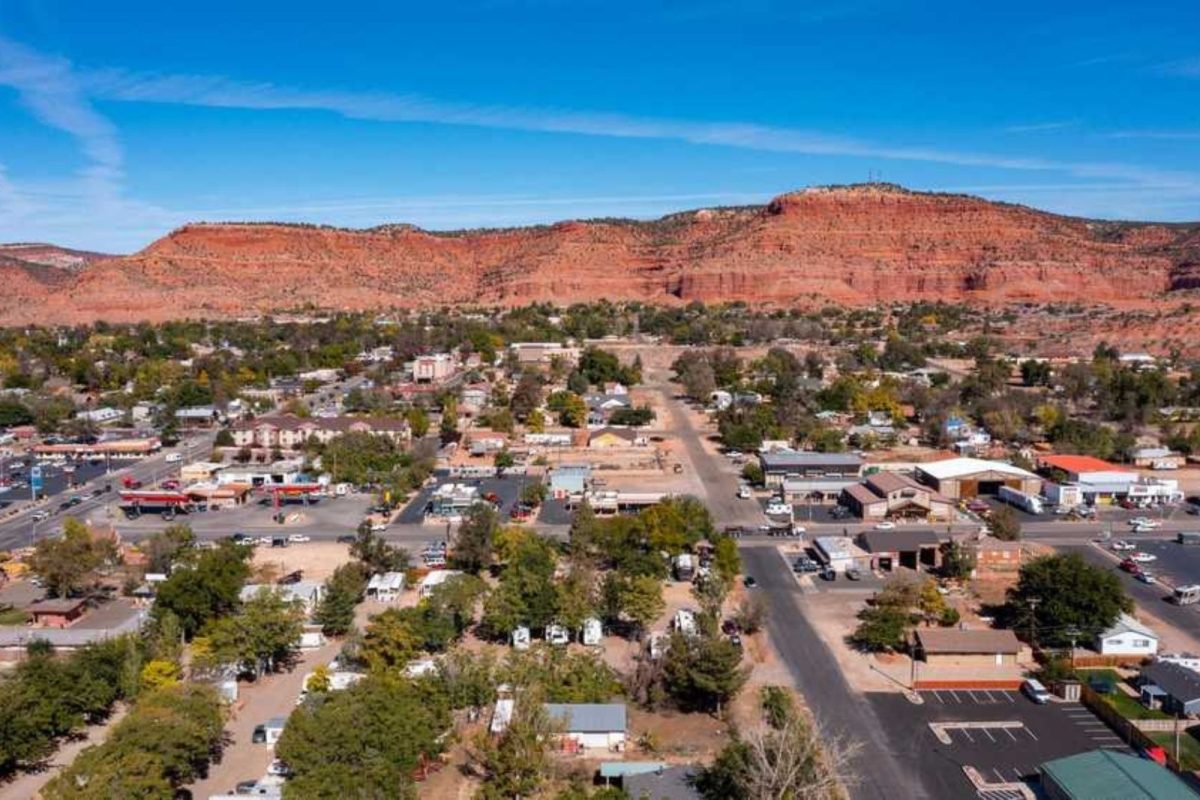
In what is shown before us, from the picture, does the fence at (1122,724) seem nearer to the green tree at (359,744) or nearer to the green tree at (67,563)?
the green tree at (359,744)

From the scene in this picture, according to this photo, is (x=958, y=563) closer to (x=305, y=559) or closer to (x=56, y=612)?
(x=305, y=559)

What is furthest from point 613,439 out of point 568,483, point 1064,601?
point 1064,601

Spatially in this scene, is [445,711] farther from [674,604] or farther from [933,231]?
[933,231]

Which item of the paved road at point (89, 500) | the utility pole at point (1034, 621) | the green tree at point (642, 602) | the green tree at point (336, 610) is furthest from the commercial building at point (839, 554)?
the paved road at point (89, 500)

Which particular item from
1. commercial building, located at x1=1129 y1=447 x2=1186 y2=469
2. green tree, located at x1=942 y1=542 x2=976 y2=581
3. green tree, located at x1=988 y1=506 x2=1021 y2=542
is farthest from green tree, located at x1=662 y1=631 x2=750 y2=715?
commercial building, located at x1=1129 y1=447 x2=1186 y2=469

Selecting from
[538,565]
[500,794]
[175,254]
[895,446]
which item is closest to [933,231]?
[895,446]
